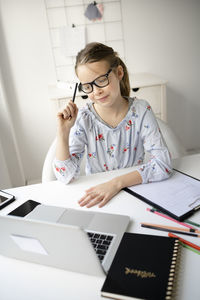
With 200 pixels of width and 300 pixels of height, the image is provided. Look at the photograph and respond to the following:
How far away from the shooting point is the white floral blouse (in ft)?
3.59

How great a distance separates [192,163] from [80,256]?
690 millimetres

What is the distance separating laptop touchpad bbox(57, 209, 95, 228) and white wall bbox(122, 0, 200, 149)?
190cm

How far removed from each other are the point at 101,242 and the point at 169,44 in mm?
2225

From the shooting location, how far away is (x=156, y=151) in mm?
1051

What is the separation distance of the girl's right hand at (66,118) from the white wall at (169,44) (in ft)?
4.90

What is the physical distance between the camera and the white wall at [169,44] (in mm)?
2277

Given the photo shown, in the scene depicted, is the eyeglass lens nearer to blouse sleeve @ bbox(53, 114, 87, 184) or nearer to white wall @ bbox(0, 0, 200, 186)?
blouse sleeve @ bbox(53, 114, 87, 184)

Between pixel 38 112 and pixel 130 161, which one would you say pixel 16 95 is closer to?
pixel 38 112

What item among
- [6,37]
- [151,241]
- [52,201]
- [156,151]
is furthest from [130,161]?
[6,37]

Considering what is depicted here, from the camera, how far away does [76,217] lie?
2.54ft

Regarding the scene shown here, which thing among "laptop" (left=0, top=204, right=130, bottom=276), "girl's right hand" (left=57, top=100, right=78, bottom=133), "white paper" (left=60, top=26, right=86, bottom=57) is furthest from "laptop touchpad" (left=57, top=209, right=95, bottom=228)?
"white paper" (left=60, top=26, right=86, bottom=57)

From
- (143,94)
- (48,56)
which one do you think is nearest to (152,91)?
(143,94)

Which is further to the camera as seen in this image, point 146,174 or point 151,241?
point 146,174

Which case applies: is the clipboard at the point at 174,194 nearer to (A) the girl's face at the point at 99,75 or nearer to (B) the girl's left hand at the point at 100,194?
(B) the girl's left hand at the point at 100,194
